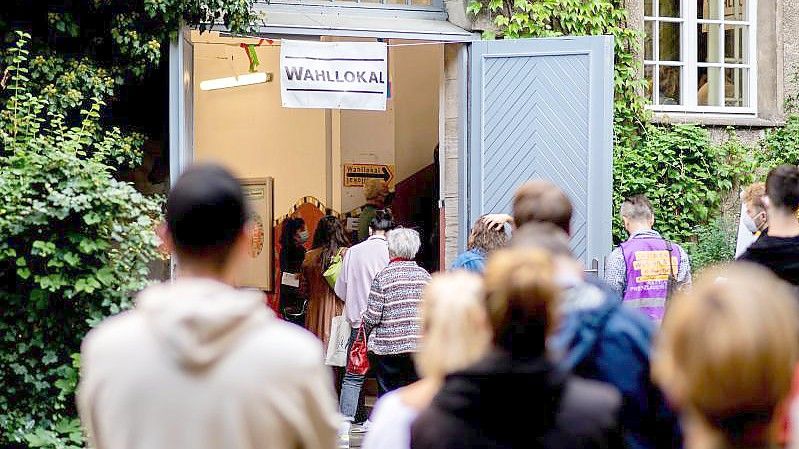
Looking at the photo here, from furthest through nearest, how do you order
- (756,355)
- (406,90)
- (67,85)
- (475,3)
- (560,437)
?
(406,90) → (475,3) → (67,85) → (560,437) → (756,355)

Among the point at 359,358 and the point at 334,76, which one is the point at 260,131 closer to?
the point at 334,76

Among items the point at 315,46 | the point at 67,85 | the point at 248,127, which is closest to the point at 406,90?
the point at 248,127

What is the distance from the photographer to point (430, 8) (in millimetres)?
10875

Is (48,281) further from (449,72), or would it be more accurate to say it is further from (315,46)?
(449,72)

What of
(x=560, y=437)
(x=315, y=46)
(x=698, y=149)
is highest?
(x=315, y=46)

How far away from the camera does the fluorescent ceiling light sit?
1474cm

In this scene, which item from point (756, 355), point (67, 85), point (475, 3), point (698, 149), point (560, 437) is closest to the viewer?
point (756, 355)

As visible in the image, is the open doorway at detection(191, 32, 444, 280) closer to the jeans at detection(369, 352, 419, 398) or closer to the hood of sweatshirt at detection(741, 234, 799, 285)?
the jeans at detection(369, 352, 419, 398)

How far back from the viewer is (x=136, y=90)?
9.86 m

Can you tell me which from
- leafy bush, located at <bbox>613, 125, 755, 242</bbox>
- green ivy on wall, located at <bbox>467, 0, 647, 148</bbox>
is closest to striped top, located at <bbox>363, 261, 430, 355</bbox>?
green ivy on wall, located at <bbox>467, 0, 647, 148</bbox>

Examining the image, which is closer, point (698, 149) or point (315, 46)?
point (315, 46)

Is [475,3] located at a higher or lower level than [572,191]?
higher

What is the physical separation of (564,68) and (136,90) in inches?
139

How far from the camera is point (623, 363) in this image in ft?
11.9
